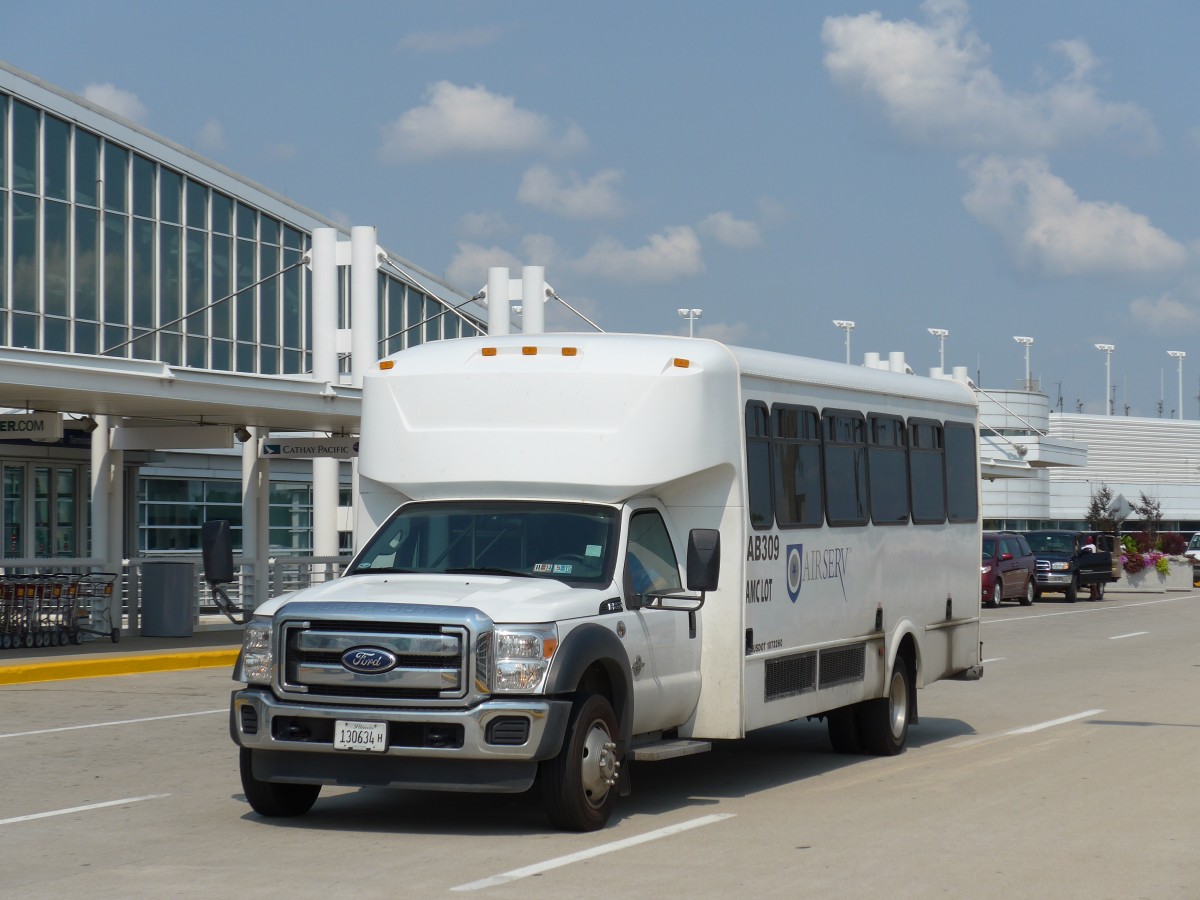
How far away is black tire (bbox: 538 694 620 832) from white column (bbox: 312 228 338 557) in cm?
2134

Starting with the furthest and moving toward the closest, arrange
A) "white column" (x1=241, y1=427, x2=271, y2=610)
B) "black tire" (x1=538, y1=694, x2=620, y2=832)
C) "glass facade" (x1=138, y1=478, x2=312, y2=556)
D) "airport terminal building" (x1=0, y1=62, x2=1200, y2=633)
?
"glass facade" (x1=138, y1=478, x2=312, y2=556), "white column" (x1=241, y1=427, x2=271, y2=610), "airport terminal building" (x1=0, y1=62, x2=1200, y2=633), "black tire" (x1=538, y1=694, x2=620, y2=832)

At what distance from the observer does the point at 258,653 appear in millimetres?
9641

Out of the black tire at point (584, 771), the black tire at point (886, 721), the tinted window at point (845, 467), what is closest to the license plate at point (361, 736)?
the black tire at point (584, 771)

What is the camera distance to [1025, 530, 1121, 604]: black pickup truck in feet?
142

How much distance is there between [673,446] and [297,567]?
19883mm

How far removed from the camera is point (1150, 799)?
1111 centimetres

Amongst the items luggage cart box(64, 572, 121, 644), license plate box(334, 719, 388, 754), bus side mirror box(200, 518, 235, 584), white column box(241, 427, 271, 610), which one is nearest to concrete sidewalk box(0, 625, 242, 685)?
luggage cart box(64, 572, 121, 644)

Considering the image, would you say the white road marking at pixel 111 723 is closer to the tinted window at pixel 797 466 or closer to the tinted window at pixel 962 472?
the tinted window at pixel 797 466

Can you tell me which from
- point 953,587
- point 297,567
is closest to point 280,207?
point 297,567

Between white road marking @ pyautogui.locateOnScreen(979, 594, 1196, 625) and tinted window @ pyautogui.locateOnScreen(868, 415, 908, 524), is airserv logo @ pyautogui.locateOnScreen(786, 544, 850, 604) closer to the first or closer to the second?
tinted window @ pyautogui.locateOnScreen(868, 415, 908, 524)

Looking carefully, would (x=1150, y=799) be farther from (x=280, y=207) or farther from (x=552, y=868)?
(x=280, y=207)

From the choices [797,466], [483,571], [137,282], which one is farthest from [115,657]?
[137,282]

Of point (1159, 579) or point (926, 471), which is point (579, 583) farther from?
point (1159, 579)

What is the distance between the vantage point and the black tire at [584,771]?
9406 mm
